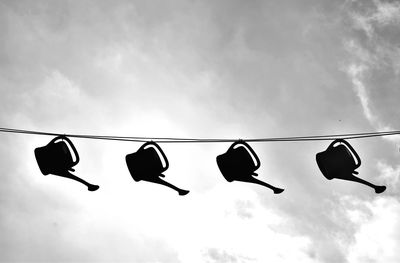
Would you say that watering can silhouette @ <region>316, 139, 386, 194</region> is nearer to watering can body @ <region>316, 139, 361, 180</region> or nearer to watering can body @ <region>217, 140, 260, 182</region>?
watering can body @ <region>316, 139, 361, 180</region>

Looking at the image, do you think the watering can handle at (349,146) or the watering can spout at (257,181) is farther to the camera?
the watering can spout at (257,181)

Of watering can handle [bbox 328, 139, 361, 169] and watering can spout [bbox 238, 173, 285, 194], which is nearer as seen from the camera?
watering can handle [bbox 328, 139, 361, 169]

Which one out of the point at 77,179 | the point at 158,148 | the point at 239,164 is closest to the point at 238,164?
the point at 239,164

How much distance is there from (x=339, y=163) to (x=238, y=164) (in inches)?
64.3

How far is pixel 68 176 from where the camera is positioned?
19.9 ft

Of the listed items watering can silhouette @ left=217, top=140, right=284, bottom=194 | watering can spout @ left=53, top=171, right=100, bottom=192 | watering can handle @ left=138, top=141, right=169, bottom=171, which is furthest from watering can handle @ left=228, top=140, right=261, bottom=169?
watering can spout @ left=53, top=171, right=100, bottom=192

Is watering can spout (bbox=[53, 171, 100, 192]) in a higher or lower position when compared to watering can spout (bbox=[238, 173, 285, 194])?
lower

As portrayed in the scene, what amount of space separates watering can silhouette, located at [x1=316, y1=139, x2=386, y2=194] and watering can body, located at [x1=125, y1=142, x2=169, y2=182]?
2572 millimetres

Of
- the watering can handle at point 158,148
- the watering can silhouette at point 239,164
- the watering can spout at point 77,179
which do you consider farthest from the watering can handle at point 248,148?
the watering can spout at point 77,179

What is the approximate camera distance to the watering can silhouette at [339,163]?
20.1 ft

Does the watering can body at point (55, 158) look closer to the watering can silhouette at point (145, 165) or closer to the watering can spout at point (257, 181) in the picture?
the watering can silhouette at point (145, 165)

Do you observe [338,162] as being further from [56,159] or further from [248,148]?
[56,159]

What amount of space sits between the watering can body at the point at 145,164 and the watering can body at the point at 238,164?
0.94 meters

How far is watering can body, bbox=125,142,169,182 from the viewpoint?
5.96 metres
